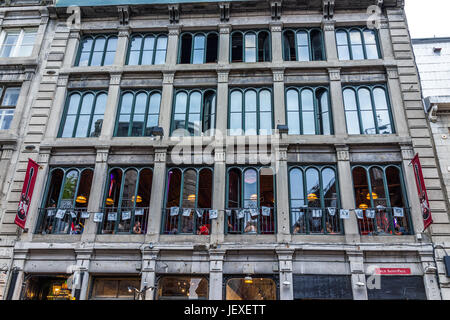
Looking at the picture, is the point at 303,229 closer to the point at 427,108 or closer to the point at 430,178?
the point at 430,178

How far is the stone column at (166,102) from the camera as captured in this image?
13.8 metres

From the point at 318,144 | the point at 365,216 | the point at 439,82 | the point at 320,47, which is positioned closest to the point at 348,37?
the point at 320,47

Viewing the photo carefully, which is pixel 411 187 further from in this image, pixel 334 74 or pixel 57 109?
pixel 57 109

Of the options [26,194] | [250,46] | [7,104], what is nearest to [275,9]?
[250,46]

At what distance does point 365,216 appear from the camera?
12203 mm

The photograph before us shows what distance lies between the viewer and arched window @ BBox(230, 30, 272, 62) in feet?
50.1

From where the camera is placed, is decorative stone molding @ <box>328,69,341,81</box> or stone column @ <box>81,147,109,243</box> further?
decorative stone molding @ <box>328,69,341,81</box>

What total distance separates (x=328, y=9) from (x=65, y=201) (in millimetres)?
13889

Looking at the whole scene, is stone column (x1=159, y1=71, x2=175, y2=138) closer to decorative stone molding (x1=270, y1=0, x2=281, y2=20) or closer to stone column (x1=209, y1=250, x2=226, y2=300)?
stone column (x1=209, y1=250, x2=226, y2=300)

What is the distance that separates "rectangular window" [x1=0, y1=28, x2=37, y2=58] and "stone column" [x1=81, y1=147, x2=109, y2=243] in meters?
7.00

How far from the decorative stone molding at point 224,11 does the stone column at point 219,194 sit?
6.36 m

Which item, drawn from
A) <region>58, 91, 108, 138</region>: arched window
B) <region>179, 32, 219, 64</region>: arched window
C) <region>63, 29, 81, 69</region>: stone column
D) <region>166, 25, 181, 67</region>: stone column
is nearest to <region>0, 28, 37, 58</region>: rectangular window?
<region>63, 29, 81, 69</region>: stone column

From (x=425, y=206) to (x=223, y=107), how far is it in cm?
815

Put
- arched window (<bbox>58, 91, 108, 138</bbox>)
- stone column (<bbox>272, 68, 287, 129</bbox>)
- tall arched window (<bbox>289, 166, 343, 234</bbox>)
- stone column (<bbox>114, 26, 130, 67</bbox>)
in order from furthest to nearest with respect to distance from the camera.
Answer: stone column (<bbox>114, 26, 130, 67</bbox>), arched window (<bbox>58, 91, 108, 138</bbox>), stone column (<bbox>272, 68, 287, 129</bbox>), tall arched window (<bbox>289, 166, 343, 234</bbox>)
